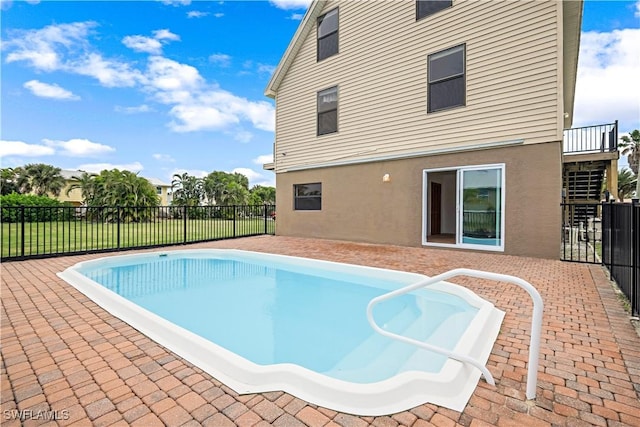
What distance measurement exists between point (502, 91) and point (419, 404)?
7.94 m

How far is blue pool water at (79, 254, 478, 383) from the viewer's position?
3.33 meters

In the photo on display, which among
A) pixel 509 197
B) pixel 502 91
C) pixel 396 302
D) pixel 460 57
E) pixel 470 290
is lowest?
pixel 396 302

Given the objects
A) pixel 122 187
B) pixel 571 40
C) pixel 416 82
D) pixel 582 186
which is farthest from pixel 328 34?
pixel 122 187

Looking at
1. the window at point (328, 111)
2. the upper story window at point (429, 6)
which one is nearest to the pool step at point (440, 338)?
the window at point (328, 111)

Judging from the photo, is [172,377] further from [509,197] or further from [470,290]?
[509,197]

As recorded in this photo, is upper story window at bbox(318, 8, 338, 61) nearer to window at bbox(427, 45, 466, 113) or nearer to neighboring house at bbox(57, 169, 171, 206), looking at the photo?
window at bbox(427, 45, 466, 113)

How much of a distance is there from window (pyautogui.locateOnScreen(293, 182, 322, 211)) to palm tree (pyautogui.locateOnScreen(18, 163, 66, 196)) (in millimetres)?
39719

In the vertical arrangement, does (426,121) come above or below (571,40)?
below

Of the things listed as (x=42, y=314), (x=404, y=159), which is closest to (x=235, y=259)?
(x=42, y=314)

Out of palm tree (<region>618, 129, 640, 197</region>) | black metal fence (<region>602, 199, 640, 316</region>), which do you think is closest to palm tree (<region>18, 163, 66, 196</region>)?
black metal fence (<region>602, 199, 640, 316</region>)

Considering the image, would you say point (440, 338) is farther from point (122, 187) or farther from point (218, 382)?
point (122, 187)

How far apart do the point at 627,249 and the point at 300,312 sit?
4.54 meters

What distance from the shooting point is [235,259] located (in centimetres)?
870

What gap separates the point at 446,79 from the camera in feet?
27.8
